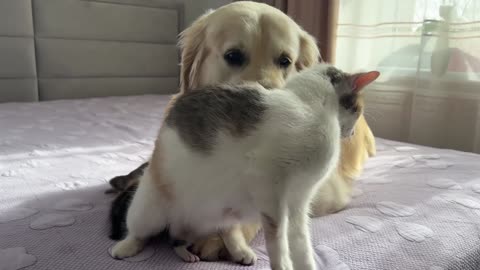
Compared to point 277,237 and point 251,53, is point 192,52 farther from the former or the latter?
point 277,237

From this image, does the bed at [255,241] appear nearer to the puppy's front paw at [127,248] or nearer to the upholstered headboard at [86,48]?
the puppy's front paw at [127,248]

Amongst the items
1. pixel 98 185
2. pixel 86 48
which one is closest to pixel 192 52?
pixel 98 185

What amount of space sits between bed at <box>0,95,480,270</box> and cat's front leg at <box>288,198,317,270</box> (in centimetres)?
12

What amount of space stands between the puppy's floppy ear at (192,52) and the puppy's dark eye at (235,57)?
0.14 metres

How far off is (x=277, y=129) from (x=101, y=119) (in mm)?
1737

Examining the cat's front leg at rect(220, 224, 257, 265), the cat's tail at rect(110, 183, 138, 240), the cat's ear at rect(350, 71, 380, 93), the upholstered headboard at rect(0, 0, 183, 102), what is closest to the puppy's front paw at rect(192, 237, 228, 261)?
the cat's front leg at rect(220, 224, 257, 265)

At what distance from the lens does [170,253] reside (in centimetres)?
75

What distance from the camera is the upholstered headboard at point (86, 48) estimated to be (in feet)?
9.34

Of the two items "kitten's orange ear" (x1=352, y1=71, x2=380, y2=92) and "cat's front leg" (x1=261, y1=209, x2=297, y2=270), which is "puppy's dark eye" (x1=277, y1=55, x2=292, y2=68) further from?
"cat's front leg" (x1=261, y1=209, x2=297, y2=270)

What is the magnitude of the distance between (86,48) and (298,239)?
115 inches

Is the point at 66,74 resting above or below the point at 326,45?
below

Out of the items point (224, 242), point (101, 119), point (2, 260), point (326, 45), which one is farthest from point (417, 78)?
point (2, 260)

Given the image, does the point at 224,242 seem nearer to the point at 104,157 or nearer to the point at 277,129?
the point at 277,129

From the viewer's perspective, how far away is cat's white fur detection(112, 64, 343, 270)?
0.57 metres
